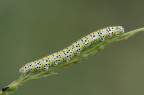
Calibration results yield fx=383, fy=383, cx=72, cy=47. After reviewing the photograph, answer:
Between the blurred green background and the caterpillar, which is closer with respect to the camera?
the caterpillar

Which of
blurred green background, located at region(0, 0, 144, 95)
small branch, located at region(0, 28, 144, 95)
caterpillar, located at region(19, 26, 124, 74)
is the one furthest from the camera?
blurred green background, located at region(0, 0, 144, 95)

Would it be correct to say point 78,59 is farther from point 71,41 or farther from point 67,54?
point 71,41

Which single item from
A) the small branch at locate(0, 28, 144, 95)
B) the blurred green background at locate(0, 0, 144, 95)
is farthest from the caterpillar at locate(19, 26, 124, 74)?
the blurred green background at locate(0, 0, 144, 95)

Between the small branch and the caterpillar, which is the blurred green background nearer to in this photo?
the caterpillar

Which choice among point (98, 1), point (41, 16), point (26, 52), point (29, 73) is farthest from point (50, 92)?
point (29, 73)

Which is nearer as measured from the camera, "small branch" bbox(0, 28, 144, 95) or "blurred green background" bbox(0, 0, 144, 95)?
"small branch" bbox(0, 28, 144, 95)

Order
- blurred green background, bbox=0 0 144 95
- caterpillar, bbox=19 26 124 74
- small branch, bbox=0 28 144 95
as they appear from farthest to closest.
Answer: blurred green background, bbox=0 0 144 95 → caterpillar, bbox=19 26 124 74 → small branch, bbox=0 28 144 95

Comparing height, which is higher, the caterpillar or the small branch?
the caterpillar

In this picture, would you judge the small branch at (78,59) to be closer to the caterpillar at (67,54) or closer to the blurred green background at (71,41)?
the caterpillar at (67,54)
